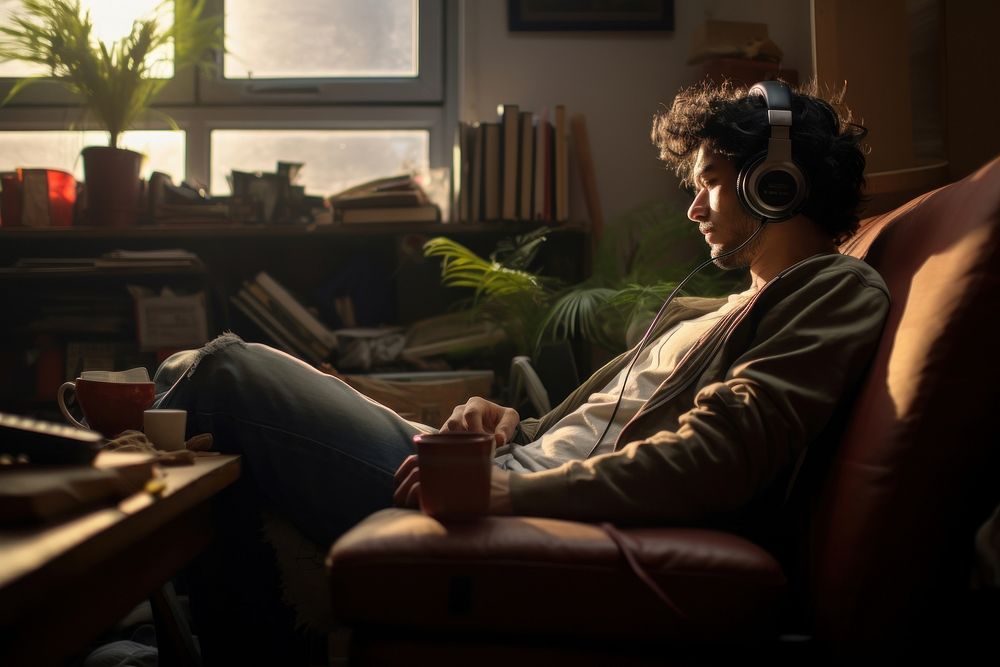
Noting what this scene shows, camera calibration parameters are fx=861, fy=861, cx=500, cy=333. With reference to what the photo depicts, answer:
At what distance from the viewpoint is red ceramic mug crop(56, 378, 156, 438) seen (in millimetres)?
1140

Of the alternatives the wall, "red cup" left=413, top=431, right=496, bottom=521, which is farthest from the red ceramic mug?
the wall

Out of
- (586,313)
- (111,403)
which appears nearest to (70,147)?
(586,313)

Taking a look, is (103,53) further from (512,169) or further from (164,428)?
(164,428)

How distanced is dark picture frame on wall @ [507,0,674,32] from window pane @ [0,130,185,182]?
1.24 meters

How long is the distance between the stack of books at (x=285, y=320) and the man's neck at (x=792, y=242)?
1.50 metres

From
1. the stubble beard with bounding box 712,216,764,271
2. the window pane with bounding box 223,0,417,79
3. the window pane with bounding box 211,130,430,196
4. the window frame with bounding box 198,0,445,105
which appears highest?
the window pane with bounding box 223,0,417,79

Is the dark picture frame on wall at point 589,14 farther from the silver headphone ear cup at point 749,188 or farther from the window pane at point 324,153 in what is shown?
the silver headphone ear cup at point 749,188

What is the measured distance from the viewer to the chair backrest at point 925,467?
78 cm

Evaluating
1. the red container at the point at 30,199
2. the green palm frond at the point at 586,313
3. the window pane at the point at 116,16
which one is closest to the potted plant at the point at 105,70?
the red container at the point at 30,199

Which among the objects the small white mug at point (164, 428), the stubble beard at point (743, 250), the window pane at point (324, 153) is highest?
the window pane at point (324, 153)

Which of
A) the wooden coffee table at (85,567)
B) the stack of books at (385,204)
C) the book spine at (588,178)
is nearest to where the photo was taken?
the wooden coffee table at (85,567)

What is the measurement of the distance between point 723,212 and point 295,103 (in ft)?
6.64

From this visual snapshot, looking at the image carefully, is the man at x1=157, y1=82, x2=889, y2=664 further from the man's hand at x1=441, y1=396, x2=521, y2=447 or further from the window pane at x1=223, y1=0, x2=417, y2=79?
the window pane at x1=223, y1=0, x2=417, y2=79

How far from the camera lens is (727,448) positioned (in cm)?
92
